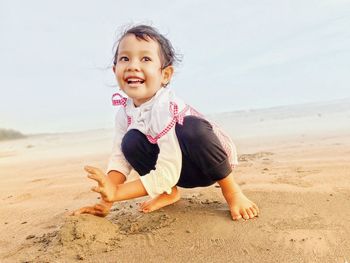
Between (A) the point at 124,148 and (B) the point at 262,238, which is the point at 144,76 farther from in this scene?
(B) the point at 262,238

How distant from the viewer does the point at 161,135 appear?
86.2 inches

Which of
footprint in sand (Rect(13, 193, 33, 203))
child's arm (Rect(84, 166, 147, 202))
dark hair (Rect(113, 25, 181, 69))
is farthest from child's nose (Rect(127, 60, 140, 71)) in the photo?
footprint in sand (Rect(13, 193, 33, 203))

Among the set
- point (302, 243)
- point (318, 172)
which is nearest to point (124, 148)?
point (302, 243)

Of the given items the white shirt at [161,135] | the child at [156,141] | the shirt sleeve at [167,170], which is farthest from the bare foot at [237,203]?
the shirt sleeve at [167,170]

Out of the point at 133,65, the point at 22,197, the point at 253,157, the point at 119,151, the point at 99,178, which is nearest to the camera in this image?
the point at 99,178

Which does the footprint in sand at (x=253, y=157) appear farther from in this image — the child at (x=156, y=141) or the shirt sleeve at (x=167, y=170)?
the shirt sleeve at (x=167, y=170)

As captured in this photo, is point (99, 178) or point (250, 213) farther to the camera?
point (250, 213)

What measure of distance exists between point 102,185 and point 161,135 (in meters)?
0.39

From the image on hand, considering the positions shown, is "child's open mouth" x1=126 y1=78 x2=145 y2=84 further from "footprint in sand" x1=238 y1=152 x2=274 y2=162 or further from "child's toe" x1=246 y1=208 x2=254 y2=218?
"footprint in sand" x1=238 y1=152 x2=274 y2=162

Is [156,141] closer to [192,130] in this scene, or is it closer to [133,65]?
[192,130]

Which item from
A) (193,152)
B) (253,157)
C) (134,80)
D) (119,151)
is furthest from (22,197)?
(253,157)

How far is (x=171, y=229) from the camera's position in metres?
2.08

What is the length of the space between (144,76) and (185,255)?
3.33 ft

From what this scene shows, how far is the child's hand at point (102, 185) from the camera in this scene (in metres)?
1.97
